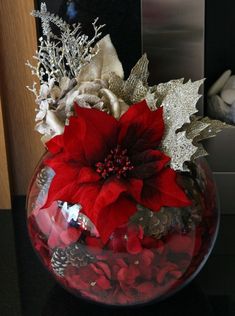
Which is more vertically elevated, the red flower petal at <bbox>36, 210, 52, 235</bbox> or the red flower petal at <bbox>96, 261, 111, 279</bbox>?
the red flower petal at <bbox>36, 210, 52, 235</bbox>

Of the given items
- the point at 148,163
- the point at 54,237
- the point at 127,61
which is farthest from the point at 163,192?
the point at 127,61

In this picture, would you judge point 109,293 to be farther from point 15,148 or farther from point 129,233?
point 15,148

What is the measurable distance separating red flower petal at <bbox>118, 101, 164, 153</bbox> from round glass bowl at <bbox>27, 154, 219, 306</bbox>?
0.06 metres

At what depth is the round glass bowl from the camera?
0.64 metres

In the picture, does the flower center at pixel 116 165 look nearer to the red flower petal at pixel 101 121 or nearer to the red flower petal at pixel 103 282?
the red flower petal at pixel 101 121

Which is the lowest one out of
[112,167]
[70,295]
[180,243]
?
[70,295]

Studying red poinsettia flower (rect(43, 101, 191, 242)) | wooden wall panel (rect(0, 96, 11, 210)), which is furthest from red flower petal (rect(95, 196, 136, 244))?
wooden wall panel (rect(0, 96, 11, 210))

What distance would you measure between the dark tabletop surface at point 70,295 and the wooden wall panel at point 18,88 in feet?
0.53

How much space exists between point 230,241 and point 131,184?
36 cm

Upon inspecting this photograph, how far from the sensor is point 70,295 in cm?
77

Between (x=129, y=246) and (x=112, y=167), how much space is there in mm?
96

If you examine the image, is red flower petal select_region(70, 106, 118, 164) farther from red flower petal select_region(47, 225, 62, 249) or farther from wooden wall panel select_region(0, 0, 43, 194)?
wooden wall panel select_region(0, 0, 43, 194)

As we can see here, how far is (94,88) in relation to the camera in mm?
683

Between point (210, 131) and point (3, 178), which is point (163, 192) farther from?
point (3, 178)
